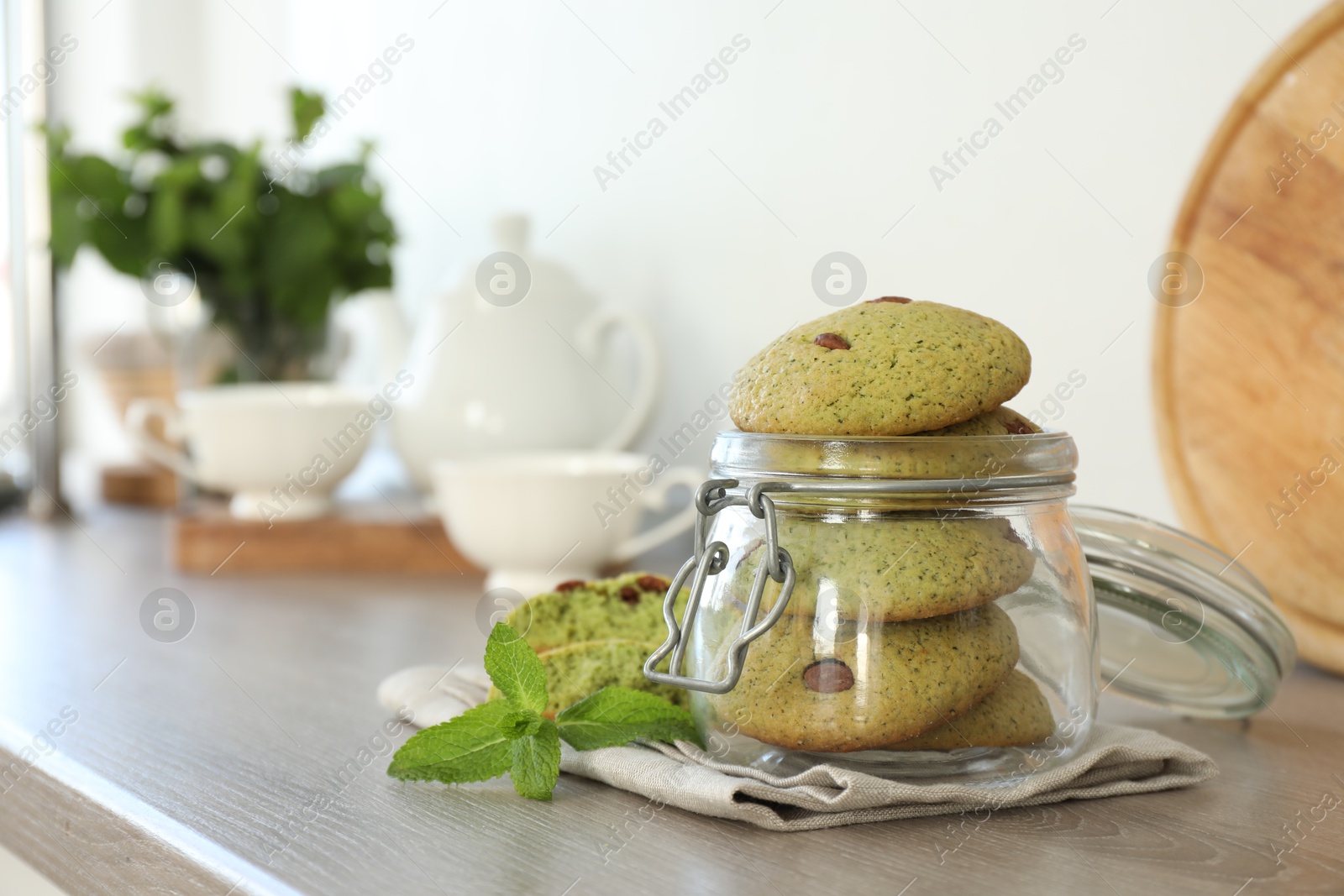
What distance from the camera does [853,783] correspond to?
42cm

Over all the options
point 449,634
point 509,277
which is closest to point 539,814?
point 449,634

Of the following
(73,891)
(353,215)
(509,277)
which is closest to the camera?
(73,891)

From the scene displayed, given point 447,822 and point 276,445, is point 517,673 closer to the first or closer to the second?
point 447,822

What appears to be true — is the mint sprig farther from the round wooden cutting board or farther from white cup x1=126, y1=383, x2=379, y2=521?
white cup x1=126, y1=383, x2=379, y2=521

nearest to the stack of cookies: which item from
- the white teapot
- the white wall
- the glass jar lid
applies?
the glass jar lid

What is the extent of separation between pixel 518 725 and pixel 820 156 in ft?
2.18

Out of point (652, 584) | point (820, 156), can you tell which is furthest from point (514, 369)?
point (652, 584)

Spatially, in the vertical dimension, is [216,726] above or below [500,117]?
below

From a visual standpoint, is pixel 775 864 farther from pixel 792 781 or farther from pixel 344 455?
pixel 344 455

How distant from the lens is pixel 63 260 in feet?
4.55

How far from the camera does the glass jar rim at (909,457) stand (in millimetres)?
426

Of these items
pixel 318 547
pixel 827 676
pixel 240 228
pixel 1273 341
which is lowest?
pixel 318 547

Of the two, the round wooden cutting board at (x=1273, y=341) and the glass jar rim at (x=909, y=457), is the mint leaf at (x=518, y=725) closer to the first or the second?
the glass jar rim at (x=909, y=457)

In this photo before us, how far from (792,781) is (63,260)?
126cm
